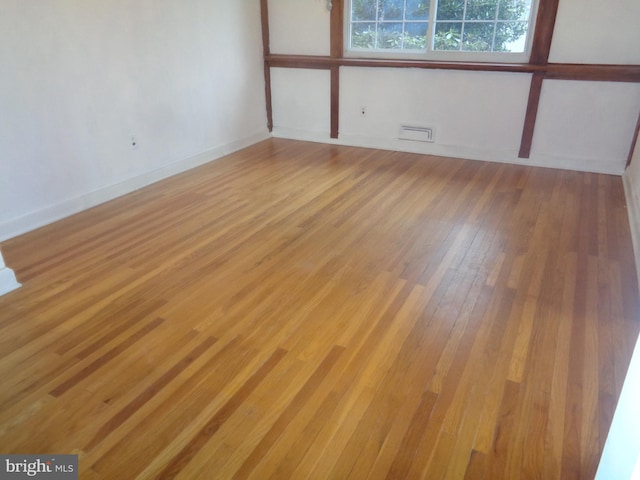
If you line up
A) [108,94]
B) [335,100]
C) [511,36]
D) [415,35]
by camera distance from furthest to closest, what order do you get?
[335,100] < [415,35] < [511,36] < [108,94]

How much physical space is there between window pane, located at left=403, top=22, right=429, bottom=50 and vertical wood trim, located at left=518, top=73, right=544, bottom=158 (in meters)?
1.08

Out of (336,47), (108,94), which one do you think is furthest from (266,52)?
(108,94)

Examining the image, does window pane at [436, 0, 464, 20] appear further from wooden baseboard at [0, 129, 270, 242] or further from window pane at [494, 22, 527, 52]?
wooden baseboard at [0, 129, 270, 242]

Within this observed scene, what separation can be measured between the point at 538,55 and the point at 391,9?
1.45 m

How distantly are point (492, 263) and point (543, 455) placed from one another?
4.32 feet

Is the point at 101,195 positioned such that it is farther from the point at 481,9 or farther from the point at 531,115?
the point at 531,115

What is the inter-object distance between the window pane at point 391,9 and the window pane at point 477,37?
2.13ft

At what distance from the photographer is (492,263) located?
2633mm

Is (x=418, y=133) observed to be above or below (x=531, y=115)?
below

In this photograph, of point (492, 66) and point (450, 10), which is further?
point (450, 10)

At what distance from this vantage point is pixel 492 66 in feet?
13.6

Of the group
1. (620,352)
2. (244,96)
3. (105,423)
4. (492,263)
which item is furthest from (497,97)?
(105,423)

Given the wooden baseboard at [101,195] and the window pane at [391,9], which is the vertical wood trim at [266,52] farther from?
the window pane at [391,9]

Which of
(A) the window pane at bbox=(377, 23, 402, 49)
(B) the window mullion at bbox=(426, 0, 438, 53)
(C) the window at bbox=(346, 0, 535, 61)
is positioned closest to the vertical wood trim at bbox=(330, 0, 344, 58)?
(C) the window at bbox=(346, 0, 535, 61)
